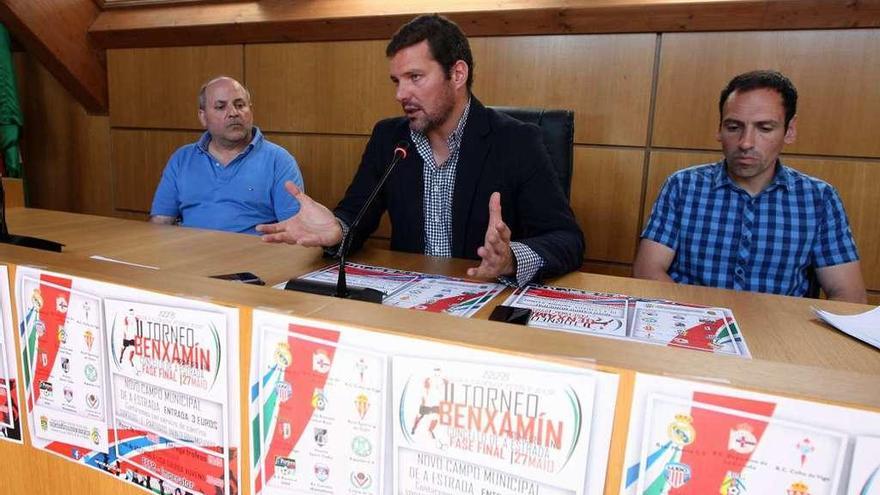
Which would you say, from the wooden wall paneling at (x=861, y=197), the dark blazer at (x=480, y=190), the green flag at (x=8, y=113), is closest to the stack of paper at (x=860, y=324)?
the dark blazer at (x=480, y=190)

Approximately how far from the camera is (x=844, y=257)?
1.48 metres

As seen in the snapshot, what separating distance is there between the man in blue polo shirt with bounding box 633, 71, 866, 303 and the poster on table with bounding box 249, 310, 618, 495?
1.24 meters

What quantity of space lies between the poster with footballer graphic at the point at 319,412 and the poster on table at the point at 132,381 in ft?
0.16

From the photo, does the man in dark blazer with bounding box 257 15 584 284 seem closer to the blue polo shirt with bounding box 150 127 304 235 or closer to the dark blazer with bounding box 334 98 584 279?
the dark blazer with bounding box 334 98 584 279

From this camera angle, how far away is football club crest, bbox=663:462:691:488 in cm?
45

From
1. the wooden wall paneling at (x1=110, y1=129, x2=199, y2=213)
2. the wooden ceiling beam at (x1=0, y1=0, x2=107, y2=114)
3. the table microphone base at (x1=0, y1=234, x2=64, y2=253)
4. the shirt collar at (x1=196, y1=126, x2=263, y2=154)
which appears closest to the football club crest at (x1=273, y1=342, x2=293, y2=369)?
the table microphone base at (x1=0, y1=234, x2=64, y2=253)

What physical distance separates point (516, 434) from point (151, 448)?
1.48 ft

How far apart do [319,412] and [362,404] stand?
52mm

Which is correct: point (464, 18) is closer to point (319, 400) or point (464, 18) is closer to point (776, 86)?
point (776, 86)

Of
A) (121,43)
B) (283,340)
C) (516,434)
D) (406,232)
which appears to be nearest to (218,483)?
(283,340)

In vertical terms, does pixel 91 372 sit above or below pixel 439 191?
below

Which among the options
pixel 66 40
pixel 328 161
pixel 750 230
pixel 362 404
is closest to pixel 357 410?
pixel 362 404

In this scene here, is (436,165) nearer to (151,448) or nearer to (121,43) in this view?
(151,448)

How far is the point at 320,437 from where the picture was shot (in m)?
0.57
